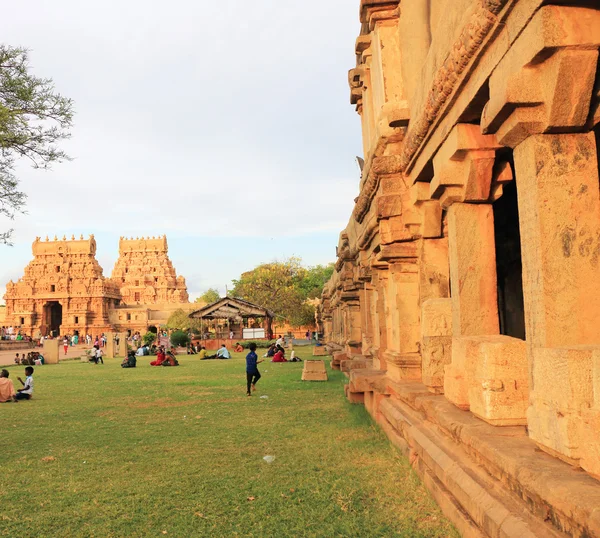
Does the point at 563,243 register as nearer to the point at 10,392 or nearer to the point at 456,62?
the point at 456,62

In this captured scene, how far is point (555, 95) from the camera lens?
2.60 m

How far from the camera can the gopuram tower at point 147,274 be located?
7744cm

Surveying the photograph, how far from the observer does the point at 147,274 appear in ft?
264

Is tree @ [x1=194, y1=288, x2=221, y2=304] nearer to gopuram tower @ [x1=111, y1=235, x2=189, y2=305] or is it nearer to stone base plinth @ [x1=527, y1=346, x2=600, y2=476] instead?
gopuram tower @ [x1=111, y1=235, x2=189, y2=305]

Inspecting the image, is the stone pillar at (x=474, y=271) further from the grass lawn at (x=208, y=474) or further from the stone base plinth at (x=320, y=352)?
the stone base plinth at (x=320, y=352)

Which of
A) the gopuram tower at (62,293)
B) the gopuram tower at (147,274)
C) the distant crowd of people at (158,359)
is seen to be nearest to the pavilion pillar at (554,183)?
the distant crowd of people at (158,359)

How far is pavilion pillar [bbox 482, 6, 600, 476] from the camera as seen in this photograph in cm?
248

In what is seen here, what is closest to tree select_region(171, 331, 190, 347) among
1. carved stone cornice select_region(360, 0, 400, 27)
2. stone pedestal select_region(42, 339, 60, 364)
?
stone pedestal select_region(42, 339, 60, 364)

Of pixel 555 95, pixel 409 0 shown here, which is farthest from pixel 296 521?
pixel 409 0

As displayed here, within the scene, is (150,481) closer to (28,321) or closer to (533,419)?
(533,419)

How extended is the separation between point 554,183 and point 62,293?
6895cm

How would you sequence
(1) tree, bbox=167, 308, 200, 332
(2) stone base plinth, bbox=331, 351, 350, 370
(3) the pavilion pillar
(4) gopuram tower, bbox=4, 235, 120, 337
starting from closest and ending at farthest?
(3) the pavilion pillar < (2) stone base plinth, bbox=331, 351, 350, 370 < (1) tree, bbox=167, 308, 200, 332 < (4) gopuram tower, bbox=4, 235, 120, 337

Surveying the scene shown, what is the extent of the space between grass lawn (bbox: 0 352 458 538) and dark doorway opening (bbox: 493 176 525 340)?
2627 mm

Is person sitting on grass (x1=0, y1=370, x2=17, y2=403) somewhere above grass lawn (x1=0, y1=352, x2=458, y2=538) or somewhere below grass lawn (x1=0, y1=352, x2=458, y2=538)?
above
